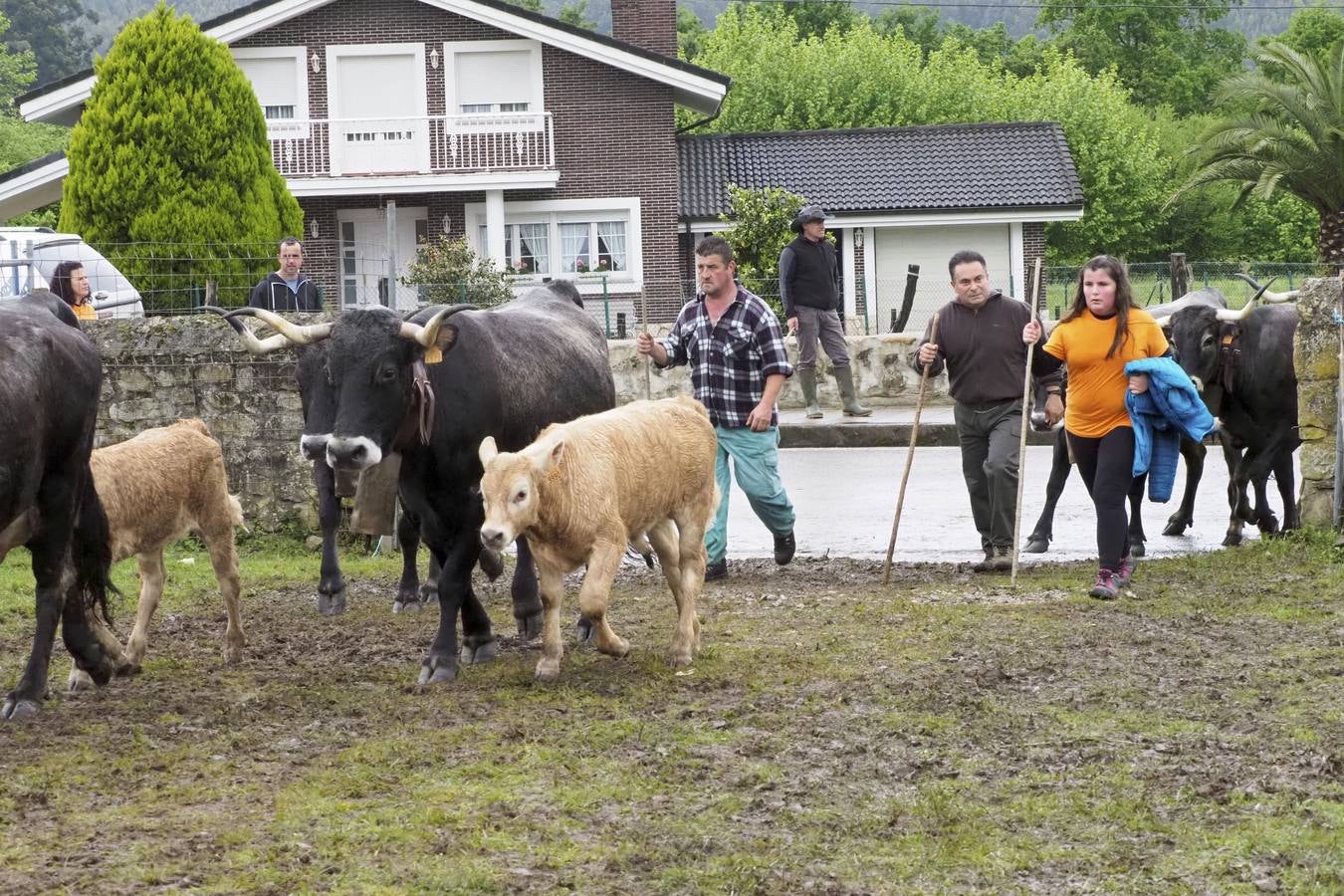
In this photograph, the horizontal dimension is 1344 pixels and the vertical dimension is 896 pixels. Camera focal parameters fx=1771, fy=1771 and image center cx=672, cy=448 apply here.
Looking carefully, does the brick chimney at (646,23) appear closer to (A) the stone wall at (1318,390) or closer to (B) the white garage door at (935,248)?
(B) the white garage door at (935,248)

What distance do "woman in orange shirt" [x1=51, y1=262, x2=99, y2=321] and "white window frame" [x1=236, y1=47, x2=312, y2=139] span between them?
22.0 metres

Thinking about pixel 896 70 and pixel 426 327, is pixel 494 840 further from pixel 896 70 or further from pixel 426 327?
pixel 896 70

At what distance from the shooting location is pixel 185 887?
4695mm

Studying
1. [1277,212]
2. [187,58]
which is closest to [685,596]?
[187,58]

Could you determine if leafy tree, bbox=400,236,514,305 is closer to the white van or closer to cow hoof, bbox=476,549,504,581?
the white van

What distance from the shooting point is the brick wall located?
35.6m

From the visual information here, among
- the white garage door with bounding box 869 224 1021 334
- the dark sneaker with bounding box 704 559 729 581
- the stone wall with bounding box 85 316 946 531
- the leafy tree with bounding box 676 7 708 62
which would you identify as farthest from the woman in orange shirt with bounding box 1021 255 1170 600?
the leafy tree with bounding box 676 7 708 62

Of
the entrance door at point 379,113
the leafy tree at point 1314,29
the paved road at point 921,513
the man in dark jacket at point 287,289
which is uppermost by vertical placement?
the leafy tree at point 1314,29

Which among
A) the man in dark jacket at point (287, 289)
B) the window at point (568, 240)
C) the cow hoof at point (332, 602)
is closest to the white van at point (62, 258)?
the man in dark jacket at point (287, 289)

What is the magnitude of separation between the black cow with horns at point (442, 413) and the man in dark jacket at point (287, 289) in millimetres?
4782

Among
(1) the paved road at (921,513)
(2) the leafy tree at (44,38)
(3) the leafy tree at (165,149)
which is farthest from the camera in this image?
(2) the leafy tree at (44,38)

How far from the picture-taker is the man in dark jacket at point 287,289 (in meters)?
13.3

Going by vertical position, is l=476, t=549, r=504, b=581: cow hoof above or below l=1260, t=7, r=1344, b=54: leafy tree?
below

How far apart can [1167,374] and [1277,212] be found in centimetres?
6058
